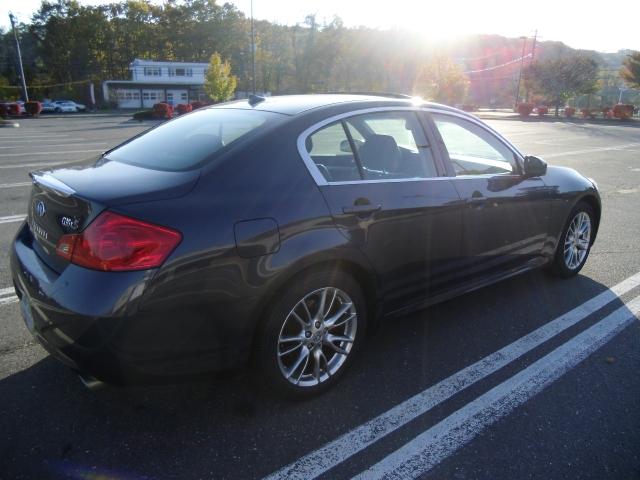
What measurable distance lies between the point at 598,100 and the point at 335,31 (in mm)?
47428

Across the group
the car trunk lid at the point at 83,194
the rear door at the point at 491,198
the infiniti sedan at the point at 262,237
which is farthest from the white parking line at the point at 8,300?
the rear door at the point at 491,198

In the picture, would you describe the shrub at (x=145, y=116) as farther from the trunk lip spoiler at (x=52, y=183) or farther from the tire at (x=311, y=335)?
the tire at (x=311, y=335)

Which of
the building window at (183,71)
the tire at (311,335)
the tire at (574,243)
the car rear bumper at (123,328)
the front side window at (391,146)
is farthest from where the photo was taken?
the building window at (183,71)

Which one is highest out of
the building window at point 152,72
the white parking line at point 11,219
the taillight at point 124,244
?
the building window at point 152,72

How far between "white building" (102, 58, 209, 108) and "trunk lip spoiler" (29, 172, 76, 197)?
70759 millimetres

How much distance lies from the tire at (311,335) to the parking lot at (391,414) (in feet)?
0.44

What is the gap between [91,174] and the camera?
2.57m

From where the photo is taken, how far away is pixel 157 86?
229 ft

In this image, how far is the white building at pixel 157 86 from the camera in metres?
67.6

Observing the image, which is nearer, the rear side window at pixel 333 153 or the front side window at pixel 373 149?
the rear side window at pixel 333 153

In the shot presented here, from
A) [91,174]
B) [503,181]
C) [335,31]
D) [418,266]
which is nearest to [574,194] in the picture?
[503,181]

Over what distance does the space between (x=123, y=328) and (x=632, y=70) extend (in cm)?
6382

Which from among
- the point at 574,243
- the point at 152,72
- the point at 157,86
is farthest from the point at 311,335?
the point at 152,72

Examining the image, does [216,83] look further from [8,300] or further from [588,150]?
[8,300]
